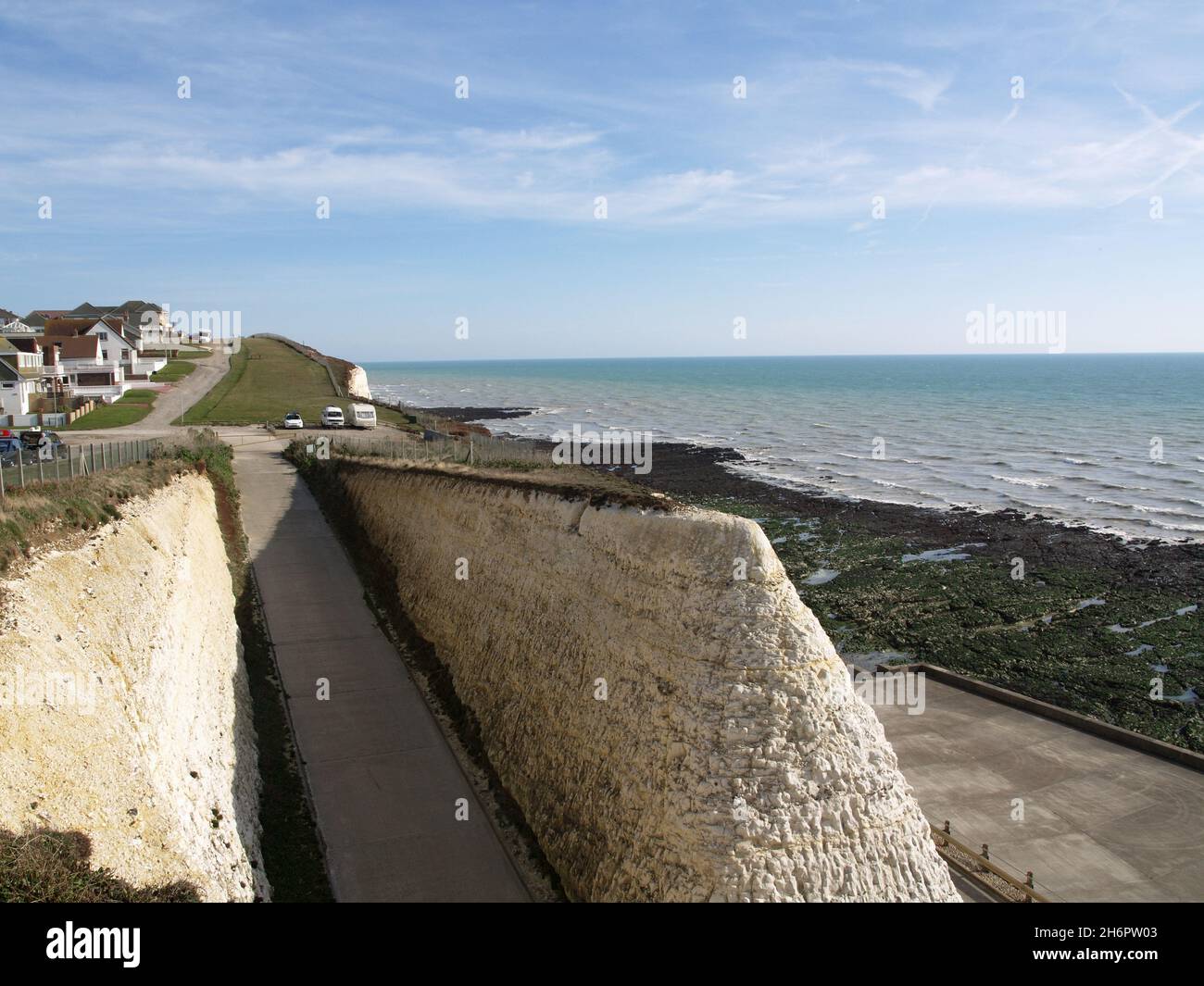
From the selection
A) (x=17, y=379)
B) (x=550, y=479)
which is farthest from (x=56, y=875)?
(x=17, y=379)

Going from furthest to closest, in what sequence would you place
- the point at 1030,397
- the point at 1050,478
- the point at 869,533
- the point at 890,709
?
the point at 1030,397 → the point at 1050,478 → the point at 869,533 → the point at 890,709

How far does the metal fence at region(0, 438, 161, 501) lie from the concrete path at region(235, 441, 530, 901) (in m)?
5.80

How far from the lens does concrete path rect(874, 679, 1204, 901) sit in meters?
18.5

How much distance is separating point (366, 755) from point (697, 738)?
405 inches

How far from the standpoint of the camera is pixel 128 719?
1298 centimetres

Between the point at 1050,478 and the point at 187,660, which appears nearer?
the point at 187,660

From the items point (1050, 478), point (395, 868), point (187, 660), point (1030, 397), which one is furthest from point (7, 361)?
point (1030, 397)

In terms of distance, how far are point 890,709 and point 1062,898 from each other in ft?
30.0

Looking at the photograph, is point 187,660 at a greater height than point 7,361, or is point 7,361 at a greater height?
point 7,361

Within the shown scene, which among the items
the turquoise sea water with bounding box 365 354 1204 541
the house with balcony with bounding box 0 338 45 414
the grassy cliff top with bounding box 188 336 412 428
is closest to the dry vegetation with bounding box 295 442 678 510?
the house with balcony with bounding box 0 338 45 414

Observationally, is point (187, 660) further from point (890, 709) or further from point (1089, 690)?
point (1089, 690)

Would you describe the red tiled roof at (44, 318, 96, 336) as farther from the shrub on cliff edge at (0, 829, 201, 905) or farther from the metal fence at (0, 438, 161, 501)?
the shrub on cliff edge at (0, 829, 201, 905)

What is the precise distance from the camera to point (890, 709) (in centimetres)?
2664

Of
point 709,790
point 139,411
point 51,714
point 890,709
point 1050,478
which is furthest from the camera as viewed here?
point 1050,478
